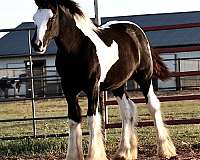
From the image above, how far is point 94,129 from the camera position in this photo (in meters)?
5.55

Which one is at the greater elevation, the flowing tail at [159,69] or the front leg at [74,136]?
the flowing tail at [159,69]

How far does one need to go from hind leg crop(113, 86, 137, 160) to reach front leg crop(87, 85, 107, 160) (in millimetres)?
706

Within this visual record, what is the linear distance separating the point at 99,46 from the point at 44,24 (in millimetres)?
778

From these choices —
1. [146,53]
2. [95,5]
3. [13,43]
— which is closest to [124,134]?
[146,53]

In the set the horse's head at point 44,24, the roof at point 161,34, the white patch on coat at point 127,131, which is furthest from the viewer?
the roof at point 161,34

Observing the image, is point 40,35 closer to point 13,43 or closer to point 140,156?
point 140,156

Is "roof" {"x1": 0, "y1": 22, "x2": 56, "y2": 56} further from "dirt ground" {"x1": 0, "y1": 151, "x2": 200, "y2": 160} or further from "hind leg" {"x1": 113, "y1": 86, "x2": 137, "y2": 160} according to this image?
"hind leg" {"x1": 113, "y1": 86, "x2": 137, "y2": 160}

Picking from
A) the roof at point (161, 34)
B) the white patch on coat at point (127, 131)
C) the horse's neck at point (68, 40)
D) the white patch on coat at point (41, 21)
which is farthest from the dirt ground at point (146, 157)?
the roof at point (161, 34)

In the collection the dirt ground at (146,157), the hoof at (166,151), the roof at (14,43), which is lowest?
the roof at (14,43)

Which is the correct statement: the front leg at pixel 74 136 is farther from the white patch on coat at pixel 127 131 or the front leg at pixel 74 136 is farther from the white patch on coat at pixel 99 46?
the white patch on coat at pixel 127 131

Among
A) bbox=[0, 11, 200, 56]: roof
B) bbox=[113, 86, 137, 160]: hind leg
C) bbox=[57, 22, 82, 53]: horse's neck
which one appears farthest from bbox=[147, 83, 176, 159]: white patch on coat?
bbox=[0, 11, 200, 56]: roof

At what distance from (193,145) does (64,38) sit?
2724 mm

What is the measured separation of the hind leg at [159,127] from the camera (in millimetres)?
6391

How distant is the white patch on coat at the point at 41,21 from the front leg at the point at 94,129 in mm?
790
